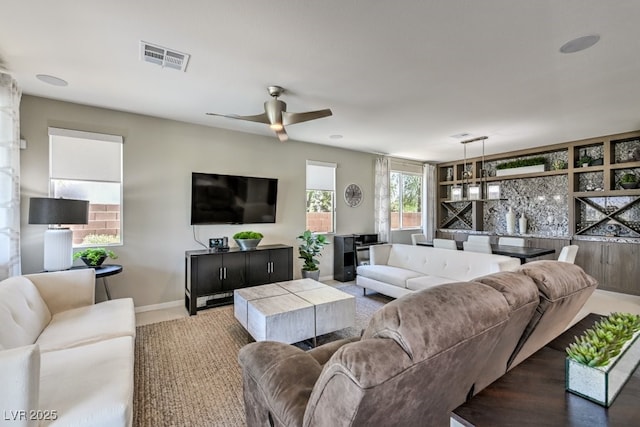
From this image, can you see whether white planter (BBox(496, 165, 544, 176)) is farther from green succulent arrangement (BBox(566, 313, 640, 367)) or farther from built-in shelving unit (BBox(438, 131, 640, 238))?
green succulent arrangement (BBox(566, 313, 640, 367))

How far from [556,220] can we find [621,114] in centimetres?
A: 258

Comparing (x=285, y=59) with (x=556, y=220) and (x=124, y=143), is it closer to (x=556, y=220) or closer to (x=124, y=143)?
(x=124, y=143)

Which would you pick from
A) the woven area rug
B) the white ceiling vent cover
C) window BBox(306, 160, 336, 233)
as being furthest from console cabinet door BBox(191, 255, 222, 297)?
the white ceiling vent cover

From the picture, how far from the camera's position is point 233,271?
4227mm

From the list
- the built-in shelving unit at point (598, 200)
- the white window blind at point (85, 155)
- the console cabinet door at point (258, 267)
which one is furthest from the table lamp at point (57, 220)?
the built-in shelving unit at point (598, 200)

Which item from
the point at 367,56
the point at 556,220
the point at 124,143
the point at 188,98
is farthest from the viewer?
the point at 556,220

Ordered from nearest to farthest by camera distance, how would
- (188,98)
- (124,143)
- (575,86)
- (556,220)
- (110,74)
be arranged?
(110,74), (575,86), (188,98), (124,143), (556,220)

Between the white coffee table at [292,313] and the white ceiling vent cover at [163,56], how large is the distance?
2.35m

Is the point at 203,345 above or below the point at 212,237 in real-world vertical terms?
below

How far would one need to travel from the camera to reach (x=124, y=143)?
3.90 metres

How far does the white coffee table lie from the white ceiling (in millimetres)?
2238

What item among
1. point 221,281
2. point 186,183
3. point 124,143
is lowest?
point 221,281

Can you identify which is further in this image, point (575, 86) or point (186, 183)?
point (186, 183)

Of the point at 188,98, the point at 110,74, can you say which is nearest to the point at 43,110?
the point at 110,74
